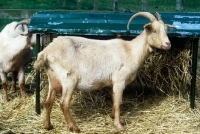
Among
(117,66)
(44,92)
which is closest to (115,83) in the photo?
(117,66)

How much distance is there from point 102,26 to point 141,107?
5.55ft

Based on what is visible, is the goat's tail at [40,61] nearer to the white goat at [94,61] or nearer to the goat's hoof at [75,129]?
the white goat at [94,61]

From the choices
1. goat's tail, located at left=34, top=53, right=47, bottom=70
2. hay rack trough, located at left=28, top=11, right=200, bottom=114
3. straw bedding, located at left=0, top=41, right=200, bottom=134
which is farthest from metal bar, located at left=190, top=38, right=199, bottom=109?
goat's tail, located at left=34, top=53, right=47, bottom=70

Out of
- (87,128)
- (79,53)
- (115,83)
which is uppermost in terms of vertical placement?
(79,53)

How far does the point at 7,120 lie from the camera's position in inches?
271

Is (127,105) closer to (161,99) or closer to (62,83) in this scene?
(161,99)

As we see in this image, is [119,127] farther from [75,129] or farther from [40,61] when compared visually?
[40,61]

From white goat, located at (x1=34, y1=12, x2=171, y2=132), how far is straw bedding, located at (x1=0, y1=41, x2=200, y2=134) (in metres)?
0.29

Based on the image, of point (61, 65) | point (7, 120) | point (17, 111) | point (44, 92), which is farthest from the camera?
point (44, 92)

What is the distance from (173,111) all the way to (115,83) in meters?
1.34

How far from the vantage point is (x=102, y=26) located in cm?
688

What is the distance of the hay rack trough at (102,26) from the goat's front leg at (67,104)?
1022 millimetres

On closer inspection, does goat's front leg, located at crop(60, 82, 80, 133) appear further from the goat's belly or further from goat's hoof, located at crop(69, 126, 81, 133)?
the goat's belly

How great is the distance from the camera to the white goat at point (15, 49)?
25.5 feet
